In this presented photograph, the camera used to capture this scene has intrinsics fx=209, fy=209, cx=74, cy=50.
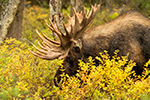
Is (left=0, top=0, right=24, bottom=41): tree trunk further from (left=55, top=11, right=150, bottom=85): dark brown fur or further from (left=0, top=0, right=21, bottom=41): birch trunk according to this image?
(left=55, top=11, right=150, bottom=85): dark brown fur

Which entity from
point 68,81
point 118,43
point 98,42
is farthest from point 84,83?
point 118,43

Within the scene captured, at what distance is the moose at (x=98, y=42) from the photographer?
4.56 meters

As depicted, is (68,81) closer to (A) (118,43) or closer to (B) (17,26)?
(A) (118,43)

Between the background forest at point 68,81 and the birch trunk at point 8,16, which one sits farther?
the birch trunk at point 8,16

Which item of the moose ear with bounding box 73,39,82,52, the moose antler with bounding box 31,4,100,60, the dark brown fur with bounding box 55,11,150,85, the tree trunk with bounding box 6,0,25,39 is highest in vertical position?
the tree trunk with bounding box 6,0,25,39

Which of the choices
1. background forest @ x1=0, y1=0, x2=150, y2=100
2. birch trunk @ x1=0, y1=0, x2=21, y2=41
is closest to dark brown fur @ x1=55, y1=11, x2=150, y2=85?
background forest @ x1=0, y1=0, x2=150, y2=100

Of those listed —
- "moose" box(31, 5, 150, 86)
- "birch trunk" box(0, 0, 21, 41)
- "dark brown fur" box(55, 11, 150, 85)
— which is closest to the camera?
"moose" box(31, 5, 150, 86)

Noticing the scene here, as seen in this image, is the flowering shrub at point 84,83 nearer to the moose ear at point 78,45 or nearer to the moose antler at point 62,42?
the moose antler at point 62,42

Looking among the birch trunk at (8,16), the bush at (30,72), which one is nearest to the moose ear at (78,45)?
the bush at (30,72)

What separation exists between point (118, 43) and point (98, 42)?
18.1 inches

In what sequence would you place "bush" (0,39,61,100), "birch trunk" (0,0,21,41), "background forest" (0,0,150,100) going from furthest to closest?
"birch trunk" (0,0,21,41), "bush" (0,39,61,100), "background forest" (0,0,150,100)

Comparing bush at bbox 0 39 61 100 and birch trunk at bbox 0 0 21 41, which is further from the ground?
birch trunk at bbox 0 0 21 41

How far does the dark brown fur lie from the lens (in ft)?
15.5

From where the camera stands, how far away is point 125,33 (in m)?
4.91
